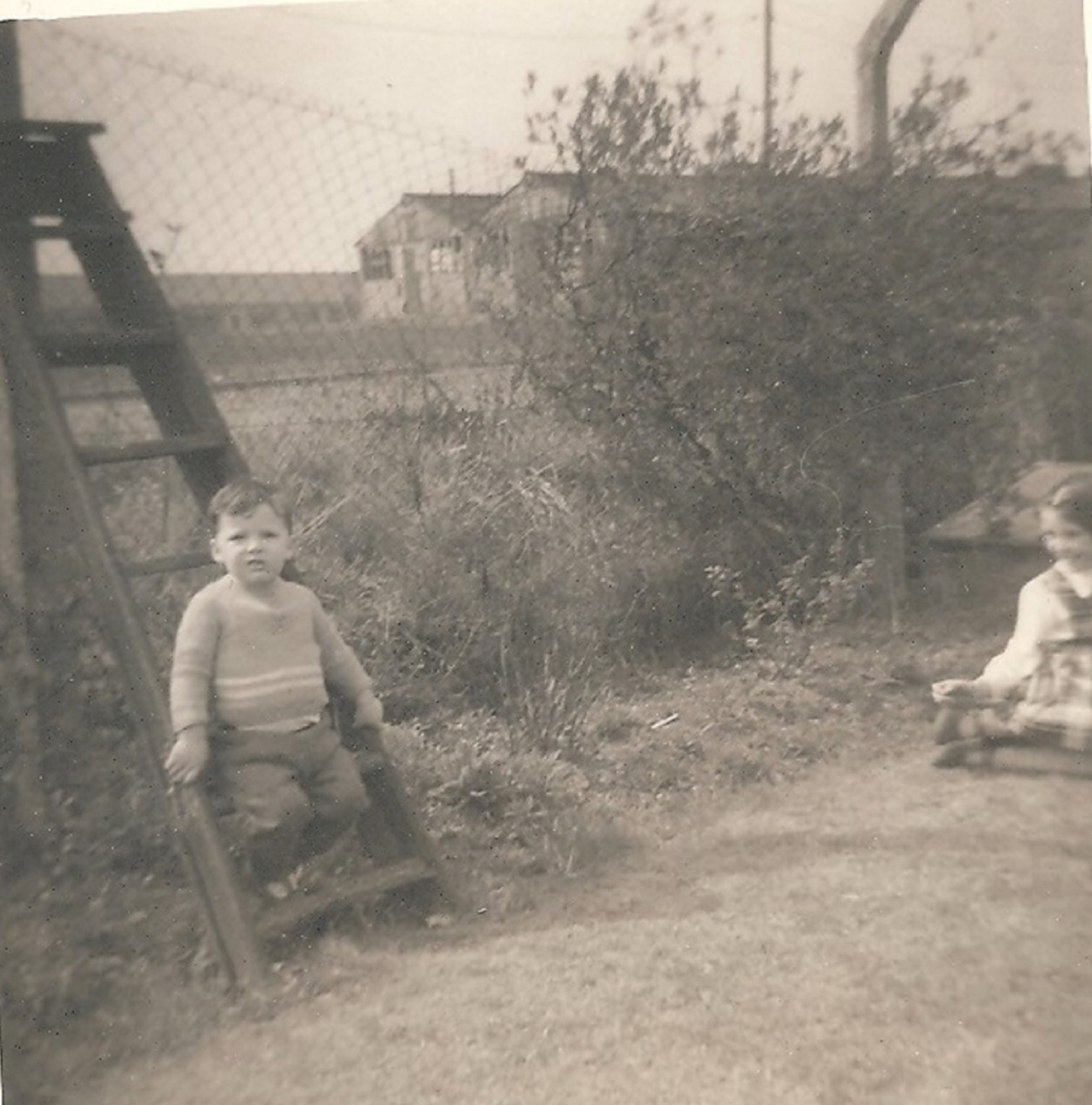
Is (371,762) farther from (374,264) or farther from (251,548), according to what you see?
(374,264)

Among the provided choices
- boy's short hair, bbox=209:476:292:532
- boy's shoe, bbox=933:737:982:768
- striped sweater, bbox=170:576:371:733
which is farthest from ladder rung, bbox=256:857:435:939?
boy's shoe, bbox=933:737:982:768

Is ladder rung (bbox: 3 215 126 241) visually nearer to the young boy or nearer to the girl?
the young boy

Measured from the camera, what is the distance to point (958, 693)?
6.44 feet

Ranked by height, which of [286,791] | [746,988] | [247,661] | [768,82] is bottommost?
[746,988]

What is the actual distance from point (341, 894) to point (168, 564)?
67 cm

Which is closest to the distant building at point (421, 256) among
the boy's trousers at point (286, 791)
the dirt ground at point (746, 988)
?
the boy's trousers at point (286, 791)

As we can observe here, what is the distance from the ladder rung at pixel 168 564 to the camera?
1.83 metres

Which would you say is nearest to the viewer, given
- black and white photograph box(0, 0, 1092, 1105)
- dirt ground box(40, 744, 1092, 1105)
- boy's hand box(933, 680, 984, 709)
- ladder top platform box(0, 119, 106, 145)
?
dirt ground box(40, 744, 1092, 1105)

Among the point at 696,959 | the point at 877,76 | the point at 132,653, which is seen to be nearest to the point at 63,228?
the point at 132,653

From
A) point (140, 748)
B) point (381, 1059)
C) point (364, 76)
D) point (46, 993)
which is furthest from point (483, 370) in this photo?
point (46, 993)

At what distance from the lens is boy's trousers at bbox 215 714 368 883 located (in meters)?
1.81

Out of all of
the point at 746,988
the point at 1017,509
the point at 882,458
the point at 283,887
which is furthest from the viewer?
the point at 882,458

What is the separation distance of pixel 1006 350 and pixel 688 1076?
4.67ft

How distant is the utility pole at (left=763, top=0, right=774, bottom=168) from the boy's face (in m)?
1.17
